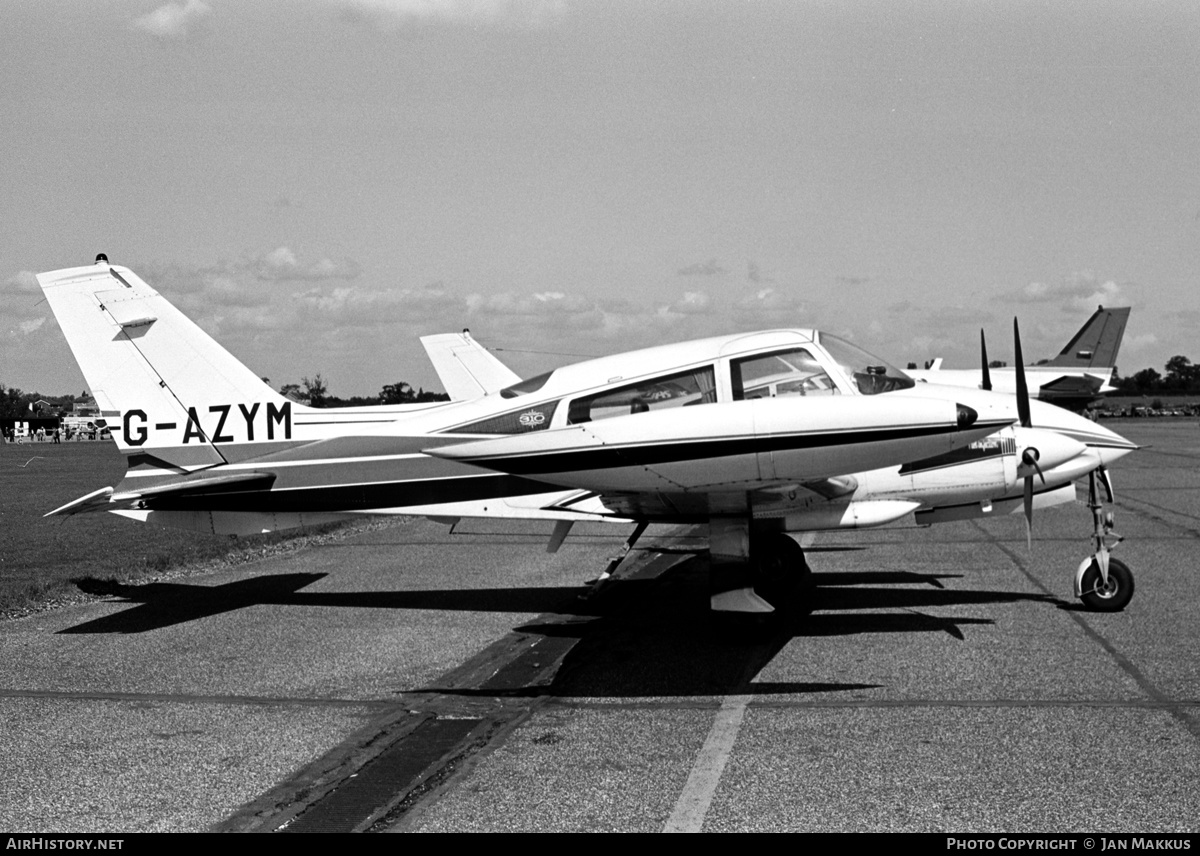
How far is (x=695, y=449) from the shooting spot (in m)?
7.56

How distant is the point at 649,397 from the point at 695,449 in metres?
1.11

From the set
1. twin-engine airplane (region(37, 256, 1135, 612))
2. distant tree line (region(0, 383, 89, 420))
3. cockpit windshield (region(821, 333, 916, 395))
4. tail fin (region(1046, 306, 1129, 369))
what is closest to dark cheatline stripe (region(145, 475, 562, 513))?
twin-engine airplane (region(37, 256, 1135, 612))

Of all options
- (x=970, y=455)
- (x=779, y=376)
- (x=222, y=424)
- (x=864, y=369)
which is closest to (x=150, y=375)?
(x=222, y=424)

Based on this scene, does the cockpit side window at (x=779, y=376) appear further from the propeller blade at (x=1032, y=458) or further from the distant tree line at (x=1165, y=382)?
the distant tree line at (x=1165, y=382)

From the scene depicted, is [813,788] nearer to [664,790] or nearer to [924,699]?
[664,790]

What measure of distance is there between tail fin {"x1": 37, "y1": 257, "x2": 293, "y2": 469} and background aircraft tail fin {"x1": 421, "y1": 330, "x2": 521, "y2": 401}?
1227 cm

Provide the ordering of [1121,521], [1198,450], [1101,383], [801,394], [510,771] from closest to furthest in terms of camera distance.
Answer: [510,771] < [801,394] < [1121,521] < [1101,383] < [1198,450]

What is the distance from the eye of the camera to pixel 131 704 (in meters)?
7.14

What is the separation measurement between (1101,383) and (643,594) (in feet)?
88.9

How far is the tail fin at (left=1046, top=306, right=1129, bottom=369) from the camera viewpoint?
125 ft

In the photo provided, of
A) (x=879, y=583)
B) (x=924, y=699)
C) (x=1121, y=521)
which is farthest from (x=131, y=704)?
(x=1121, y=521)

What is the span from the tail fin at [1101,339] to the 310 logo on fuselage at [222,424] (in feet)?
112

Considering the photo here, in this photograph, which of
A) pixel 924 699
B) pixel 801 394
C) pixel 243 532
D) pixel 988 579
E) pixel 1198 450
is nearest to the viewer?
pixel 924 699

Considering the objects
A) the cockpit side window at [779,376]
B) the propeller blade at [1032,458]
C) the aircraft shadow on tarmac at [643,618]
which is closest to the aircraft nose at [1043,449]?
the propeller blade at [1032,458]
